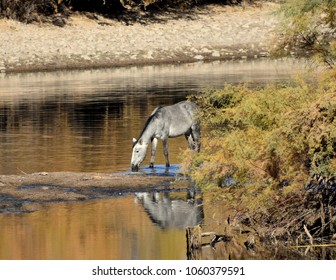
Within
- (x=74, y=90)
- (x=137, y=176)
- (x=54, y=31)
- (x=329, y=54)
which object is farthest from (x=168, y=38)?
(x=329, y=54)

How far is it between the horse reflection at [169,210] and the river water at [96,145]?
0.06 feet

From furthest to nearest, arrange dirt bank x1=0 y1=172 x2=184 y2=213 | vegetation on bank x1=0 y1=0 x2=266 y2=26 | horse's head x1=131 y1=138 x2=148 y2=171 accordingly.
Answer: vegetation on bank x1=0 y1=0 x2=266 y2=26, horse's head x1=131 y1=138 x2=148 y2=171, dirt bank x1=0 y1=172 x2=184 y2=213

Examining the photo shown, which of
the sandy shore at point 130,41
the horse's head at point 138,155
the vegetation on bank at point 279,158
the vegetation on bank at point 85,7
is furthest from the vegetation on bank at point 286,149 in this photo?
the vegetation on bank at point 85,7

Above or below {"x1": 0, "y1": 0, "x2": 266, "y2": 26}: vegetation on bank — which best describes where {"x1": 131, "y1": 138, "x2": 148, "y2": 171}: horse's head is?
above

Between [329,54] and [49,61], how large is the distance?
44.0 meters

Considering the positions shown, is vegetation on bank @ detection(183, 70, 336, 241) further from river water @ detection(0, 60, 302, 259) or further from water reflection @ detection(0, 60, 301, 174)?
water reflection @ detection(0, 60, 301, 174)

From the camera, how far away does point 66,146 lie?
32.5 metres

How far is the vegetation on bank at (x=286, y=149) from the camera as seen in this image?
60.2 feet

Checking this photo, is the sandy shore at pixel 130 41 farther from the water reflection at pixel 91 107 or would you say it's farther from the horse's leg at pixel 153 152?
the horse's leg at pixel 153 152

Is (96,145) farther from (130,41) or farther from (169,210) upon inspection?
(130,41)

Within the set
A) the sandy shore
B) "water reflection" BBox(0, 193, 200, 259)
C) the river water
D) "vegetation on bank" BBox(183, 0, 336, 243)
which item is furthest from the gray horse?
the sandy shore

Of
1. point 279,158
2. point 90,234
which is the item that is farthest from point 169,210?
point 279,158

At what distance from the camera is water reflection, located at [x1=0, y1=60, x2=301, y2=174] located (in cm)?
2975

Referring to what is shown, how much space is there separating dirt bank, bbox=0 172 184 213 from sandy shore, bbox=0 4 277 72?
124 feet
